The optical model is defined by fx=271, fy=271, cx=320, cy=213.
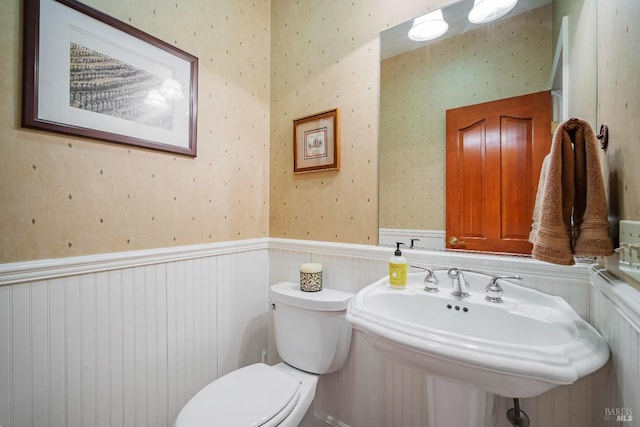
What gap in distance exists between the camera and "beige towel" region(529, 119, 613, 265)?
65 centimetres

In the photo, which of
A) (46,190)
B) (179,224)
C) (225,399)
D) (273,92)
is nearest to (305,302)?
(225,399)

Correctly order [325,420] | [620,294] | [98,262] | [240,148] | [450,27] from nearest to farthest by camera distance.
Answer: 1. [620,294]
2. [98,262]
3. [450,27]
4. [325,420]
5. [240,148]

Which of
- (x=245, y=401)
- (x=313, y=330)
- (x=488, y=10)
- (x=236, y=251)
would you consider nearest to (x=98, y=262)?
(x=236, y=251)

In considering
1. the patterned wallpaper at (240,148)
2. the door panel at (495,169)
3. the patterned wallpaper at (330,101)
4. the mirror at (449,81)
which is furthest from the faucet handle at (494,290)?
the patterned wallpaper at (330,101)

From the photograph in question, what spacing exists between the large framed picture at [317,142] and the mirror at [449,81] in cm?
24

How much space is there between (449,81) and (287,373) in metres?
1.42

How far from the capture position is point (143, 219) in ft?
3.55

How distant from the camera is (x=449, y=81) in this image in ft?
3.71

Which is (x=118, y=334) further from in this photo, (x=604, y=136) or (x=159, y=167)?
(x=604, y=136)

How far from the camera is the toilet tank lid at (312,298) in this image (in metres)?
1.14

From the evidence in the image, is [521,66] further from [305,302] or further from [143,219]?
[143,219]

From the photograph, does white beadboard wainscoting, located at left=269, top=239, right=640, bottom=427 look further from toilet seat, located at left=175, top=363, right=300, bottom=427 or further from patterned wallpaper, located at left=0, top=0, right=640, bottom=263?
toilet seat, located at left=175, top=363, right=300, bottom=427

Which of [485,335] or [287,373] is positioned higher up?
[485,335]

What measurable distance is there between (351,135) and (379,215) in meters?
0.41
